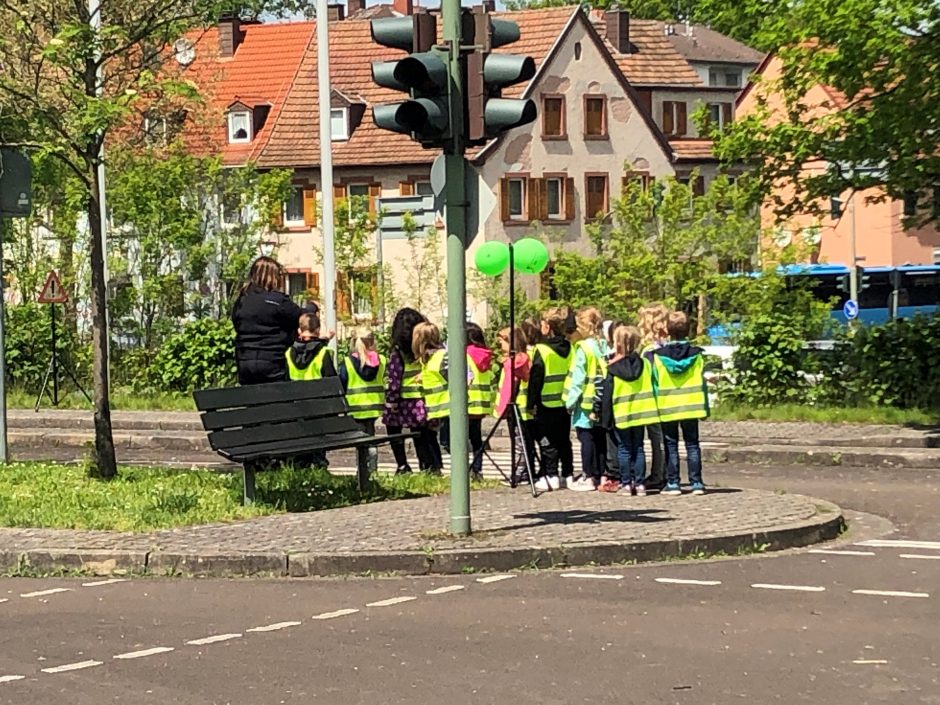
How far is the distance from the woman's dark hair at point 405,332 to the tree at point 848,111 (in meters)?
6.92

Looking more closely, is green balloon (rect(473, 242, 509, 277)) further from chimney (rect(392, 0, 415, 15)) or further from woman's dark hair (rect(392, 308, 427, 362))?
chimney (rect(392, 0, 415, 15))

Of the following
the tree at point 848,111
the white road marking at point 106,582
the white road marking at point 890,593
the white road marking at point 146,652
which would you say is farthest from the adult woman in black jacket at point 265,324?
the tree at point 848,111

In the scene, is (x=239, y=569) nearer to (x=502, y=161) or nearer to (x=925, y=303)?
(x=502, y=161)

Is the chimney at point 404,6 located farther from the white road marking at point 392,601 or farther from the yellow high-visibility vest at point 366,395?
the white road marking at point 392,601

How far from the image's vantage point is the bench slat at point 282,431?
14.3 meters

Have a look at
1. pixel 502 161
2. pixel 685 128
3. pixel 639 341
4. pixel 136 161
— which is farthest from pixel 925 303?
pixel 639 341

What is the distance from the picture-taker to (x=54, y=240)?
40156 mm

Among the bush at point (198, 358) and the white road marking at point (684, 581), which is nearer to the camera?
the white road marking at point (684, 581)

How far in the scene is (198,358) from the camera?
3203cm

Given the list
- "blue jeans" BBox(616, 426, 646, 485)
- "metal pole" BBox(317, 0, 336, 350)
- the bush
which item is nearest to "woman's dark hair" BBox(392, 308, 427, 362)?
"blue jeans" BBox(616, 426, 646, 485)

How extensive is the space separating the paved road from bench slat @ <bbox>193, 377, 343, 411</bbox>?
283cm

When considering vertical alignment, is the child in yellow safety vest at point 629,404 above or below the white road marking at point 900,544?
above

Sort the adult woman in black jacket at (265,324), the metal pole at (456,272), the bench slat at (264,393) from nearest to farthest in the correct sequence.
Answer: the metal pole at (456,272) < the bench slat at (264,393) < the adult woman in black jacket at (265,324)

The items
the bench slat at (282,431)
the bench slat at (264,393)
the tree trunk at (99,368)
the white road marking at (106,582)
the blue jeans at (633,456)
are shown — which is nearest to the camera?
the white road marking at (106,582)
